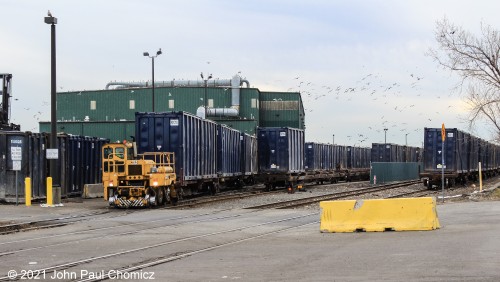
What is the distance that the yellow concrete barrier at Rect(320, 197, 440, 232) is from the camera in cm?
1720

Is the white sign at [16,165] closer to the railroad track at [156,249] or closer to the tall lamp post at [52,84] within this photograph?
the tall lamp post at [52,84]

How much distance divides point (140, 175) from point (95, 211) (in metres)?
2.30

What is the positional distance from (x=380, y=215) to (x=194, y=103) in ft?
226

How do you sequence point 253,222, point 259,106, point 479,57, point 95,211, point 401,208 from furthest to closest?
point 259,106
point 479,57
point 95,211
point 253,222
point 401,208

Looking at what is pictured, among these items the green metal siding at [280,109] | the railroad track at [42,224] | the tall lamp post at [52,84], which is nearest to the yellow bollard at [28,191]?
the tall lamp post at [52,84]

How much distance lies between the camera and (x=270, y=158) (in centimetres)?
4694

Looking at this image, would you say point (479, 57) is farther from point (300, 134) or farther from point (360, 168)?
point (360, 168)

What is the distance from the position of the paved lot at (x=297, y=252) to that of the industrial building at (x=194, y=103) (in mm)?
62583

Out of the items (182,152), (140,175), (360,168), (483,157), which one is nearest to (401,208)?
(140,175)

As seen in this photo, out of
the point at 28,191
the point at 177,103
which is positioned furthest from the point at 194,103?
the point at 28,191

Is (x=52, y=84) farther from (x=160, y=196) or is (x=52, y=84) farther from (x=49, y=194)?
(x=160, y=196)

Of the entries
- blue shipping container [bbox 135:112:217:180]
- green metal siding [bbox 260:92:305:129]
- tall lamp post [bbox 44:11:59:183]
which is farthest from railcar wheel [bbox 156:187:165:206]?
green metal siding [bbox 260:92:305:129]

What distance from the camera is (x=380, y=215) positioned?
17.4 metres

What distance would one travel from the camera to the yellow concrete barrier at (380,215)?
1720 centimetres
